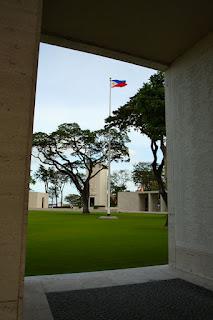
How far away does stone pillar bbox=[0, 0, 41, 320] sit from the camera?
5.05 ft

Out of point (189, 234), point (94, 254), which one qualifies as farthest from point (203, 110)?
point (94, 254)

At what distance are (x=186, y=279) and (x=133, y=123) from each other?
42.9 feet

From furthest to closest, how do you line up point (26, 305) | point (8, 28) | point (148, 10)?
point (148, 10), point (26, 305), point (8, 28)

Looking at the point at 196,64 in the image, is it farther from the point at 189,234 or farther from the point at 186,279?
the point at 186,279

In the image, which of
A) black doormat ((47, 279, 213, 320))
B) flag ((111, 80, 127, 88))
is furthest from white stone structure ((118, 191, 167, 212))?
black doormat ((47, 279, 213, 320))

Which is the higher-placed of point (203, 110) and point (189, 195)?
point (203, 110)

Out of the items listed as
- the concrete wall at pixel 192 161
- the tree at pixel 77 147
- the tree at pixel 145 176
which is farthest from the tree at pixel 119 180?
the concrete wall at pixel 192 161

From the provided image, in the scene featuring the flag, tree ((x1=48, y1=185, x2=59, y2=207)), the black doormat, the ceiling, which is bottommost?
the black doormat

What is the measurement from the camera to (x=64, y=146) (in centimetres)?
2498

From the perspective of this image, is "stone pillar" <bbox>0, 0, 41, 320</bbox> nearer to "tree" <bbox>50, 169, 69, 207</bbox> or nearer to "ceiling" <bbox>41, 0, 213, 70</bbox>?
"ceiling" <bbox>41, 0, 213, 70</bbox>

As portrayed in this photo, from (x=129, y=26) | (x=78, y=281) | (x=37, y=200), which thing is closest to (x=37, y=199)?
(x=37, y=200)

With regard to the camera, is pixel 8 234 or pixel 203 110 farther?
pixel 203 110

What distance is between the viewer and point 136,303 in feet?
9.51

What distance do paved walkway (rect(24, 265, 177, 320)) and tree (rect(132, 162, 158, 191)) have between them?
3649 cm
